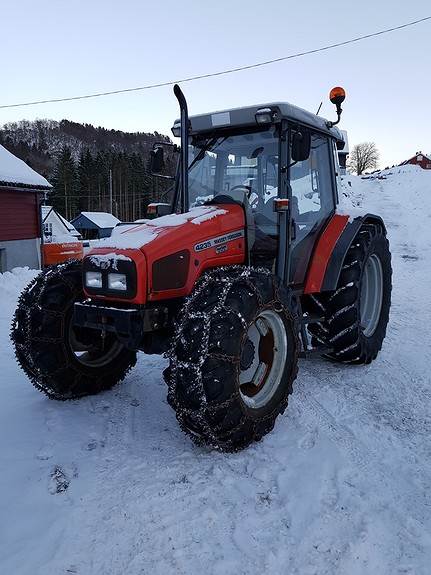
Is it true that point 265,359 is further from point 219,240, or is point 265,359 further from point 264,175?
point 264,175

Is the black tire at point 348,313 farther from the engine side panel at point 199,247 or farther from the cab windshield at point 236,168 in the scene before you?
the engine side panel at point 199,247

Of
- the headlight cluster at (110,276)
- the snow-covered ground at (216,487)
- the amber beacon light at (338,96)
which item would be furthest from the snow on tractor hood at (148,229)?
the amber beacon light at (338,96)

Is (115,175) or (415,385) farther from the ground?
(115,175)

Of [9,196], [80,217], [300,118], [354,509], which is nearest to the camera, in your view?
[354,509]

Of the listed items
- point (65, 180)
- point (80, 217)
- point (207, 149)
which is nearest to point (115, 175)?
point (65, 180)

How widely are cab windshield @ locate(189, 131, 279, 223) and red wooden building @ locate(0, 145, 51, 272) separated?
13.1 meters

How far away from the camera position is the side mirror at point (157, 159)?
159 inches

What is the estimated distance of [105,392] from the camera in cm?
402

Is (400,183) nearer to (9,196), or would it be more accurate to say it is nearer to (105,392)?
(9,196)

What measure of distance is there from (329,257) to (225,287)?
169 cm

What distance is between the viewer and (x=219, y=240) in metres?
3.43

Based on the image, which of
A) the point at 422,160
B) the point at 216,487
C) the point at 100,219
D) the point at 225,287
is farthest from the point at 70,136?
the point at 216,487

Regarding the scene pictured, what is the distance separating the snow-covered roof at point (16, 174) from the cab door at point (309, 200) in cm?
1337

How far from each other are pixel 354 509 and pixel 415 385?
201 cm
